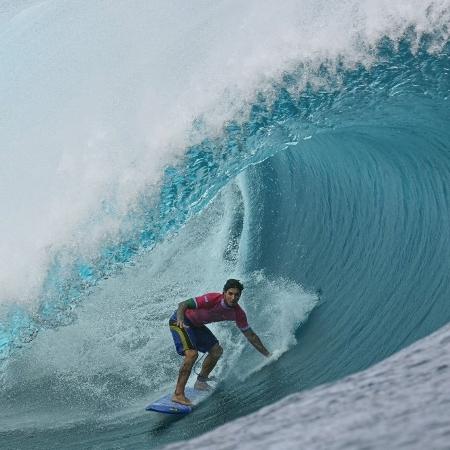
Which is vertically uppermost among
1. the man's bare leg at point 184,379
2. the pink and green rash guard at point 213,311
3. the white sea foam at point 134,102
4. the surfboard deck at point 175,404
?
the white sea foam at point 134,102

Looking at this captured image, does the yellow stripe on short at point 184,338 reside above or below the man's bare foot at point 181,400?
above

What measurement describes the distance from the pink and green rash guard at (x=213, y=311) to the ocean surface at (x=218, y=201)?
0.60 m

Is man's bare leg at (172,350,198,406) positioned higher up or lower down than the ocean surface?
lower down

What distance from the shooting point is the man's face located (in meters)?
6.46

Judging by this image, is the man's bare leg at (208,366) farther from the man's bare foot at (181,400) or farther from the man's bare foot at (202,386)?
the man's bare foot at (181,400)

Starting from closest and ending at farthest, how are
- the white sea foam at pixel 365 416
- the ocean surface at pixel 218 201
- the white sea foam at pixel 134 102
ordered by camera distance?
the white sea foam at pixel 365 416
the ocean surface at pixel 218 201
the white sea foam at pixel 134 102

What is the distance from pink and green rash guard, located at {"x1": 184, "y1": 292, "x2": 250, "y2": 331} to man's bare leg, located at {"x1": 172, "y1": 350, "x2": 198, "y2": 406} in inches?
10.4

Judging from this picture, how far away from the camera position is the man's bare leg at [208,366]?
6.98 meters

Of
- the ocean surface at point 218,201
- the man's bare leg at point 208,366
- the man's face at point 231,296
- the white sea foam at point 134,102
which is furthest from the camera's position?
the white sea foam at point 134,102

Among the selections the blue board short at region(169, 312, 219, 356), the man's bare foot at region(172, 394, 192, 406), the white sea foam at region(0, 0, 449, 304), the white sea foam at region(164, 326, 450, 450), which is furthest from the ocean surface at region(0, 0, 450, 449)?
the white sea foam at region(164, 326, 450, 450)

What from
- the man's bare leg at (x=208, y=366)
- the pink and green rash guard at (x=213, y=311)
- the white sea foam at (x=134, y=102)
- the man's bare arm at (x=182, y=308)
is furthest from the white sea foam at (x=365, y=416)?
the white sea foam at (x=134, y=102)

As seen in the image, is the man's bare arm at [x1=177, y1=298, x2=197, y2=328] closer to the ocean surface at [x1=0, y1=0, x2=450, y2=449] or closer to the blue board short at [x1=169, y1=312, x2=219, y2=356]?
the blue board short at [x1=169, y1=312, x2=219, y2=356]

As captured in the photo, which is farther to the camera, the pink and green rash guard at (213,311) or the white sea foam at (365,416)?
→ the pink and green rash guard at (213,311)

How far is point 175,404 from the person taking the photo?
22.1 ft
